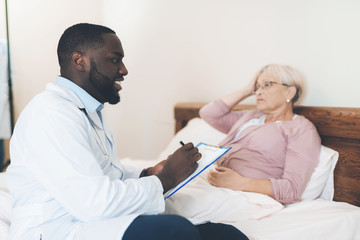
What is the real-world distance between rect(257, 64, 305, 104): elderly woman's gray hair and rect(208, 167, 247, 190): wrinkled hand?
52 cm

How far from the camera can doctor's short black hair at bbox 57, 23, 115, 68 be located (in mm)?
1048

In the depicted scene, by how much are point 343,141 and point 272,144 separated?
0.32 meters

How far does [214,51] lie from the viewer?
Result: 2328 mm

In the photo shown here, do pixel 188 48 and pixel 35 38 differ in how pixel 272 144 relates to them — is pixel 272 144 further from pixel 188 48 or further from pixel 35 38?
pixel 35 38

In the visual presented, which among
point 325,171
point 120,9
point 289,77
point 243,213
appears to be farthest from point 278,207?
point 120,9

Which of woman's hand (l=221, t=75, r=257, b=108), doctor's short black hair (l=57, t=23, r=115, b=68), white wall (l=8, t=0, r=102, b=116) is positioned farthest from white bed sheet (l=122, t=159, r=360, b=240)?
white wall (l=8, t=0, r=102, b=116)

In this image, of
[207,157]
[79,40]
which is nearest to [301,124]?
[207,157]

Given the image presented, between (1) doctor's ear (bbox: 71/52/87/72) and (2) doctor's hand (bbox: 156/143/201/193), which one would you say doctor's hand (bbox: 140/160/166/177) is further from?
(1) doctor's ear (bbox: 71/52/87/72)

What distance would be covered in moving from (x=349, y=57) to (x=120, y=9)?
86.3 inches

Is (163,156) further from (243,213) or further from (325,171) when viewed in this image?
(325,171)

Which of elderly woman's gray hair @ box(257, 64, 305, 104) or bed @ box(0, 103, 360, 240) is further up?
elderly woman's gray hair @ box(257, 64, 305, 104)

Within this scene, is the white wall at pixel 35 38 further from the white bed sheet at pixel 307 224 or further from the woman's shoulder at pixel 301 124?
the white bed sheet at pixel 307 224

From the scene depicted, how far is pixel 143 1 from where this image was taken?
116 inches

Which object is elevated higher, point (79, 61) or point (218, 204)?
point (79, 61)
